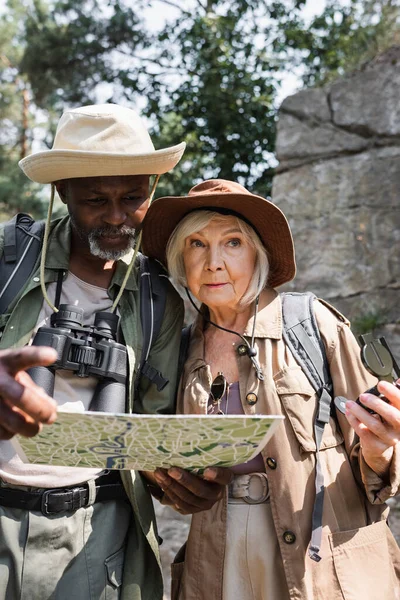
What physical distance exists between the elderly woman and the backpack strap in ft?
0.05

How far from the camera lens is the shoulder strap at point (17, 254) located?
2582 mm

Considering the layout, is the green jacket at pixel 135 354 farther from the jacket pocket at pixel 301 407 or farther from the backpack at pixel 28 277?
the jacket pocket at pixel 301 407

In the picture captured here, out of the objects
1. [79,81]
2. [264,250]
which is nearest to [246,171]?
[79,81]

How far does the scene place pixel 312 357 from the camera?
102 inches

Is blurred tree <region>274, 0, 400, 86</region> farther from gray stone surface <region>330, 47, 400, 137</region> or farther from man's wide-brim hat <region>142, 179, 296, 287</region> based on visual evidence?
man's wide-brim hat <region>142, 179, 296, 287</region>

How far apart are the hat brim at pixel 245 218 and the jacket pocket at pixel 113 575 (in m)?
1.26

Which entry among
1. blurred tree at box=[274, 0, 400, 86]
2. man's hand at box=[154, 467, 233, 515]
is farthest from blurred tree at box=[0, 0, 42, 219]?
man's hand at box=[154, 467, 233, 515]

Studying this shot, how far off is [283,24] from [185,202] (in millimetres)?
6603

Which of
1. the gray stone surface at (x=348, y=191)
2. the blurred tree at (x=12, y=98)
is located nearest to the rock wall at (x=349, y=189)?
the gray stone surface at (x=348, y=191)

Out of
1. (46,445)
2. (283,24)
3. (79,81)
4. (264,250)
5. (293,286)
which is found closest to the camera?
(46,445)

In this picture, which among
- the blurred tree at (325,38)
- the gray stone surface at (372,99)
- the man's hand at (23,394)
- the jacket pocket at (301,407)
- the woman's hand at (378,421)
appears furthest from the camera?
the blurred tree at (325,38)

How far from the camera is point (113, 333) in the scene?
2.59 m

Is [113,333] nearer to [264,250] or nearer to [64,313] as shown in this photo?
[64,313]

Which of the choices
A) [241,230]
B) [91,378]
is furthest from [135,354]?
[241,230]
